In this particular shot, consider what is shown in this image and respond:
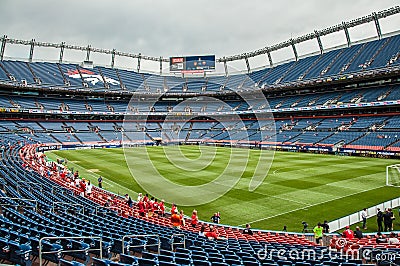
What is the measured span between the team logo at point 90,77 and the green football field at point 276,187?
45.8m

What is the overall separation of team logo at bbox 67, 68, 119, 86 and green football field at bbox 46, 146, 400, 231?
4580cm

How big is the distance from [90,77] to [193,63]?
2950cm

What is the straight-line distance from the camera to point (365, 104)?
5762 cm

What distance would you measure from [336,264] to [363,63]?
63590 millimetres

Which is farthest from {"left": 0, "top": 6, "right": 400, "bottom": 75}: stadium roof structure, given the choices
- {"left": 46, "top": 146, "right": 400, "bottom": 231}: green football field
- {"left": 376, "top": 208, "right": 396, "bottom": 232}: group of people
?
{"left": 376, "top": 208, "right": 396, "bottom": 232}: group of people

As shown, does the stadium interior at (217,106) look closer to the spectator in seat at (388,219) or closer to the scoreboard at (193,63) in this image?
the scoreboard at (193,63)

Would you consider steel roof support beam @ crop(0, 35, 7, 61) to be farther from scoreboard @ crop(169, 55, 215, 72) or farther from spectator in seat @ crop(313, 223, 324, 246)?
spectator in seat @ crop(313, 223, 324, 246)

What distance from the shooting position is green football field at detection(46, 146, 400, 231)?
2073 cm

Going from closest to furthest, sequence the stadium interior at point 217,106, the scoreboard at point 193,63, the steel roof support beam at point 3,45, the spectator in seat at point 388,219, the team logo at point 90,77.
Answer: the spectator in seat at point 388,219 → the stadium interior at point 217,106 → the steel roof support beam at point 3,45 → the team logo at point 90,77 → the scoreboard at point 193,63

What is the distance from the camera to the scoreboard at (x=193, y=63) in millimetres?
92562

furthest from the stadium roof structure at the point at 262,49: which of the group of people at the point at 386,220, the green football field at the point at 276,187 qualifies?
the group of people at the point at 386,220

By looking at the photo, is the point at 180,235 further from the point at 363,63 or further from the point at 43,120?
the point at 43,120

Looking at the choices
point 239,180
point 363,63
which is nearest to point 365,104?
point 363,63

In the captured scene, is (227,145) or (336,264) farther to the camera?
(227,145)
